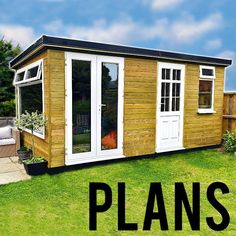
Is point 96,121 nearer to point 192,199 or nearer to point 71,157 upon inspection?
point 71,157

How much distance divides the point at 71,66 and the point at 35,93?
1487 mm

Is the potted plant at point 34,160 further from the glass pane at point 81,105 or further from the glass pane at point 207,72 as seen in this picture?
the glass pane at point 207,72

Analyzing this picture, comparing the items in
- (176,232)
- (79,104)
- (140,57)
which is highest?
(140,57)

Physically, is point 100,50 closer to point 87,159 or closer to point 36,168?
point 87,159

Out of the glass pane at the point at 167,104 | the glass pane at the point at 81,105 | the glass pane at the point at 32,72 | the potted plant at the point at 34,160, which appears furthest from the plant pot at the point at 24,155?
the glass pane at the point at 167,104

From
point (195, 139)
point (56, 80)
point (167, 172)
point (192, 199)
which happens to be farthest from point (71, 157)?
point (195, 139)

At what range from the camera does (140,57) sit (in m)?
5.85

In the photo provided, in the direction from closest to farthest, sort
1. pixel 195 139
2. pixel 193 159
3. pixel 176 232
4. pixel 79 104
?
pixel 176 232, pixel 79 104, pixel 193 159, pixel 195 139

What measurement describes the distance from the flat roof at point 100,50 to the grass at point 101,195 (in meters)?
2.37

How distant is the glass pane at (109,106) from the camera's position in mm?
5430

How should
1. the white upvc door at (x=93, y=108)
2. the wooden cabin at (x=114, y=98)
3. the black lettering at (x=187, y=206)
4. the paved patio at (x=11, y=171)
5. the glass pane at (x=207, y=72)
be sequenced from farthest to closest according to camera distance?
1. the glass pane at (x=207, y=72)
2. the white upvc door at (x=93, y=108)
3. the wooden cabin at (x=114, y=98)
4. the paved patio at (x=11, y=171)
5. the black lettering at (x=187, y=206)

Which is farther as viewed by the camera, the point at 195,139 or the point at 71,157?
the point at 195,139

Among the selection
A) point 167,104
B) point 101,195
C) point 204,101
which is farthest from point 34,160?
point 204,101

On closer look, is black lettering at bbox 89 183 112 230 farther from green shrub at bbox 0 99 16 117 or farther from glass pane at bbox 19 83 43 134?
green shrub at bbox 0 99 16 117
